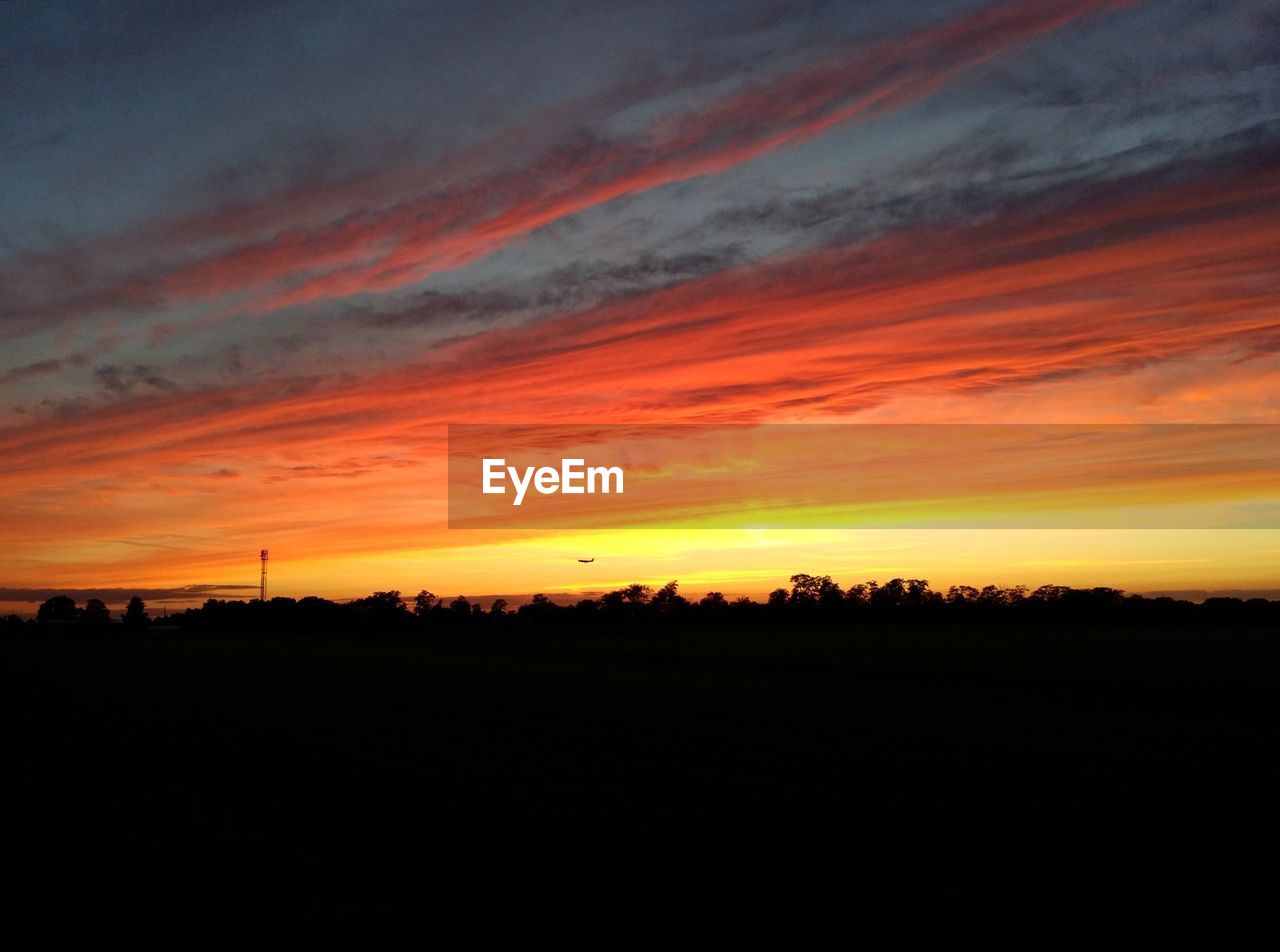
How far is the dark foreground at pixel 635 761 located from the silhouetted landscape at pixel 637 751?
4.5 inches

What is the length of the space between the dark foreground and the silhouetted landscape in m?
0.11

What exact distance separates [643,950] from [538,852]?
15.5 feet

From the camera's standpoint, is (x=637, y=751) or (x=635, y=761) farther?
(x=637, y=751)

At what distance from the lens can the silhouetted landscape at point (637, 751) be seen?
1786 cm

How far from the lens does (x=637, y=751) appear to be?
26.5 m

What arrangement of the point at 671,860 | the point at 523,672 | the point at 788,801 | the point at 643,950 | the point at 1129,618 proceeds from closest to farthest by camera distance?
the point at 643,950 → the point at 671,860 → the point at 788,801 → the point at 523,672 → the point at 1129,618

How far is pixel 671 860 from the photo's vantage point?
49.9ft

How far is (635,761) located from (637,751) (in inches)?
69.5

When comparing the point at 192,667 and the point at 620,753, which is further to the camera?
the point at 192,667

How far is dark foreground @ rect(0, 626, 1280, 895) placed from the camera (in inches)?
680

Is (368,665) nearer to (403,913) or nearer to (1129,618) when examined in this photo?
(403,913)

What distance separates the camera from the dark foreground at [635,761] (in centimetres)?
1728

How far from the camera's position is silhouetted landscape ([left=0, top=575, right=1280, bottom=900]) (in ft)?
58.6

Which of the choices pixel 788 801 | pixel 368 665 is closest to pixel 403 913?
pixel 788 801
